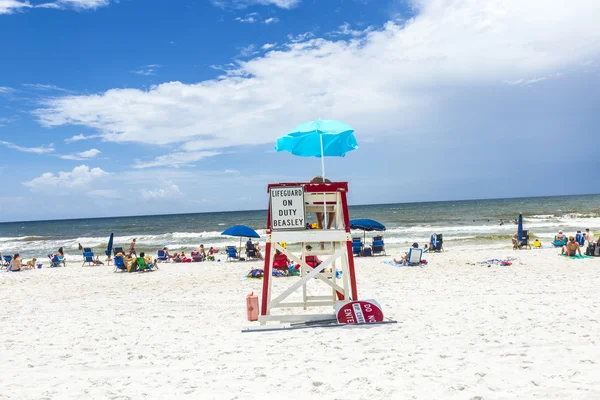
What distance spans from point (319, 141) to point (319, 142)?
0.02m

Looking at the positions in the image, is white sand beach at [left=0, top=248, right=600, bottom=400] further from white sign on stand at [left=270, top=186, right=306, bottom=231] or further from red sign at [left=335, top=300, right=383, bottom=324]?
white sign on stand at [left=270, top=186, right=306, bottom=231]

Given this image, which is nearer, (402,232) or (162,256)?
(162,256)

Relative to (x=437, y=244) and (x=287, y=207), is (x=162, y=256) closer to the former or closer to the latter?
(x=437, y=244)

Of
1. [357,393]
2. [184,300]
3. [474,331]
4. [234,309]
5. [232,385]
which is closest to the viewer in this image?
[357,393]

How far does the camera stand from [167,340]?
6176mm

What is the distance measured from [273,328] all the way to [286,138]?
2.99 metres

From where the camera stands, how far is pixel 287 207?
653cm

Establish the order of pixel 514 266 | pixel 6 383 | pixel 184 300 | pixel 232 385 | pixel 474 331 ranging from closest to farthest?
pixel 232 385 < pixel 6 383 < pixel 474 331 < pixel 184 300 < pixel 514 266

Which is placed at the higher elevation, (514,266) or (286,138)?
(286,138)

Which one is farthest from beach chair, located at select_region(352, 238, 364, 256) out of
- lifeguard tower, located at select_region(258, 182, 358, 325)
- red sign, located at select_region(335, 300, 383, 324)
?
red sign, located at select_region(335, 300, 383, 324)

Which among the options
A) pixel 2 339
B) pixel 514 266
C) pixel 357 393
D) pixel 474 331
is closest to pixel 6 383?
pixel 2 339

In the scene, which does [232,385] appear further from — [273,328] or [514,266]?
[514,266]

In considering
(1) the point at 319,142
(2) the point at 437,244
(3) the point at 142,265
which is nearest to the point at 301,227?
(1) the point at 319,142

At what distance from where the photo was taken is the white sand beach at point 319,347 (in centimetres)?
419
